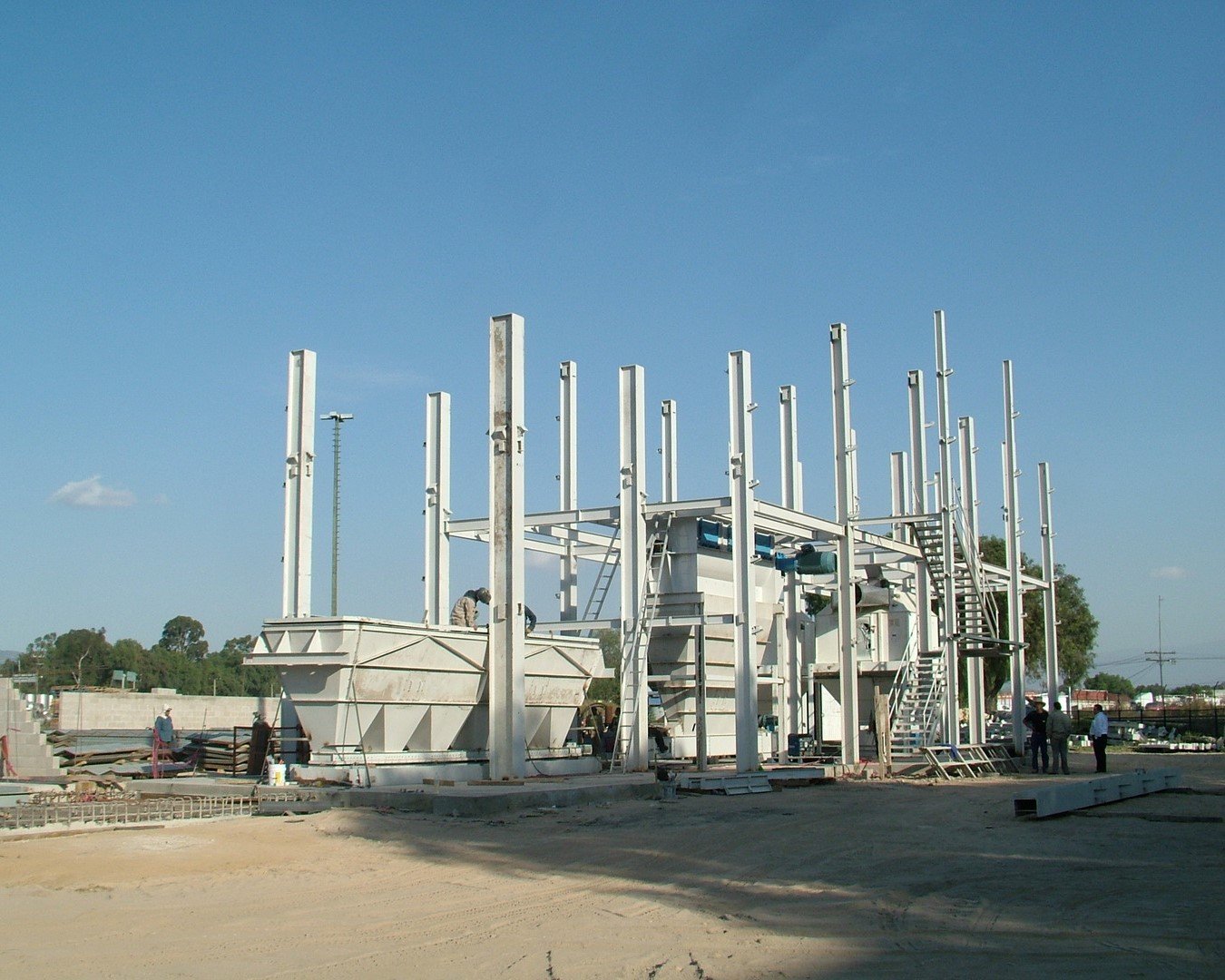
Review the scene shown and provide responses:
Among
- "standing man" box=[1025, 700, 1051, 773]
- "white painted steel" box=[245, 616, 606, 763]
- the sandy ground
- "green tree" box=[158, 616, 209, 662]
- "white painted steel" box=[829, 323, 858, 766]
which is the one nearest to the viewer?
the sandy ground

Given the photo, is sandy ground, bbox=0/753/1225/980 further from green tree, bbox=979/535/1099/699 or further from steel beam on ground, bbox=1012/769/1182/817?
green tree, bbox=979/535/1099/699

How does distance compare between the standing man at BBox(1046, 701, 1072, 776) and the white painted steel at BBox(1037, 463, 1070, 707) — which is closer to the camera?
the standing man at BBox(1046, 701, 1072, 776)

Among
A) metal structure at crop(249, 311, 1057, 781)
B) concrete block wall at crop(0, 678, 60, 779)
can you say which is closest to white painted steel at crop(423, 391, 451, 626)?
metal structure at crop(249, 311, 1057, 781)

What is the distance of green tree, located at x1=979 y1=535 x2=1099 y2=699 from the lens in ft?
191

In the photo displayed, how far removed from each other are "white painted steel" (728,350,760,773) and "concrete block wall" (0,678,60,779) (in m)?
14.8

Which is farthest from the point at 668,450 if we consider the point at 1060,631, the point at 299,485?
the point at 1060,631

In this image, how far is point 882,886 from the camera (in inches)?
476

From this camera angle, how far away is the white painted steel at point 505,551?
77.3 ft

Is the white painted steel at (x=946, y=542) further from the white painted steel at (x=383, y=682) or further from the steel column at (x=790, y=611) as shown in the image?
the white painted steel at (x=383, y=682)

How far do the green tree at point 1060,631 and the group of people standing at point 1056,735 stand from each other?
85.8 ft

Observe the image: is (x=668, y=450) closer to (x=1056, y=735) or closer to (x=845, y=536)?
(x=845, y=536)

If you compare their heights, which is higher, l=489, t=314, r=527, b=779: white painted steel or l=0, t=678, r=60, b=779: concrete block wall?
l=489, t=314, r=527, b=779: white painted steel

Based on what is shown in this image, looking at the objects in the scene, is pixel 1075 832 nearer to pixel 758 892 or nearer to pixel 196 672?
pixel 758 892

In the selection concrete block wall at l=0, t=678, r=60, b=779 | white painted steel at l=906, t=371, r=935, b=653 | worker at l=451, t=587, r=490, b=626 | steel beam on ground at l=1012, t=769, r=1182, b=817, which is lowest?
steel beam on ground at l=1012, t=769, r=1182, b=817
